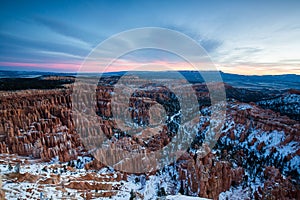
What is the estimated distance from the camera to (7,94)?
2619cm

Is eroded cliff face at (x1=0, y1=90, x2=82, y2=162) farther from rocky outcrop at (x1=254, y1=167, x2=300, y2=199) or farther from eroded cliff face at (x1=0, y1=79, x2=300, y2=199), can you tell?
rocky outcrop at (x1=254, y1=167, x2=300, y2=199)

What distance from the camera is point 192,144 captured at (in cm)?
2269

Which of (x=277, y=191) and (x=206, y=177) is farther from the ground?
(x=277, y=191)

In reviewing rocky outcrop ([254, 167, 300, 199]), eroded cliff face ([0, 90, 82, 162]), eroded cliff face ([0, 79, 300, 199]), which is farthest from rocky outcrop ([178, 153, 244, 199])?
eroded cliff face ([0, 90, 82, 162])

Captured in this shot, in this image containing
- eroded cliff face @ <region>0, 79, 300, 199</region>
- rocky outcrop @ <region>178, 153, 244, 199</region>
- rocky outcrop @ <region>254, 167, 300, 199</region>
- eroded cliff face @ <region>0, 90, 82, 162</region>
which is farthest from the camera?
eroded cliff face @ <region>0, 90, 82, 162</region>

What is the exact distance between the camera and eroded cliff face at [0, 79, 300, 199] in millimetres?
14547

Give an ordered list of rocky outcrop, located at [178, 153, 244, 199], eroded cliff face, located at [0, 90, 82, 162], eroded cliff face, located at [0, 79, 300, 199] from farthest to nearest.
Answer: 1. eroded cliff face, located at [0, 90, 82, 162]
2. eroded cliff face, located at [0, 79, 300, 199]
3. rocky outcrop, located at [178, 153, 244, 199]

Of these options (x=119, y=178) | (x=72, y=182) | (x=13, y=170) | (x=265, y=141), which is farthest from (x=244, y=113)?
(x=13, y=170)

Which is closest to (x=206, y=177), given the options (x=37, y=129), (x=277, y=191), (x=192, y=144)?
(x=277, y=191)

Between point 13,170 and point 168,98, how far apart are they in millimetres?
34703

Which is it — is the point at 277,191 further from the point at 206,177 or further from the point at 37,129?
Answer: the point at 37,129

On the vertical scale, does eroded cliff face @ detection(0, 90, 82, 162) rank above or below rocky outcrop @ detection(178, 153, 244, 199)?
above

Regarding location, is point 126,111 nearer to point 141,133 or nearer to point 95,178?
point 141,133

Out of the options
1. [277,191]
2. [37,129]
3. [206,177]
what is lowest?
[206,177]
